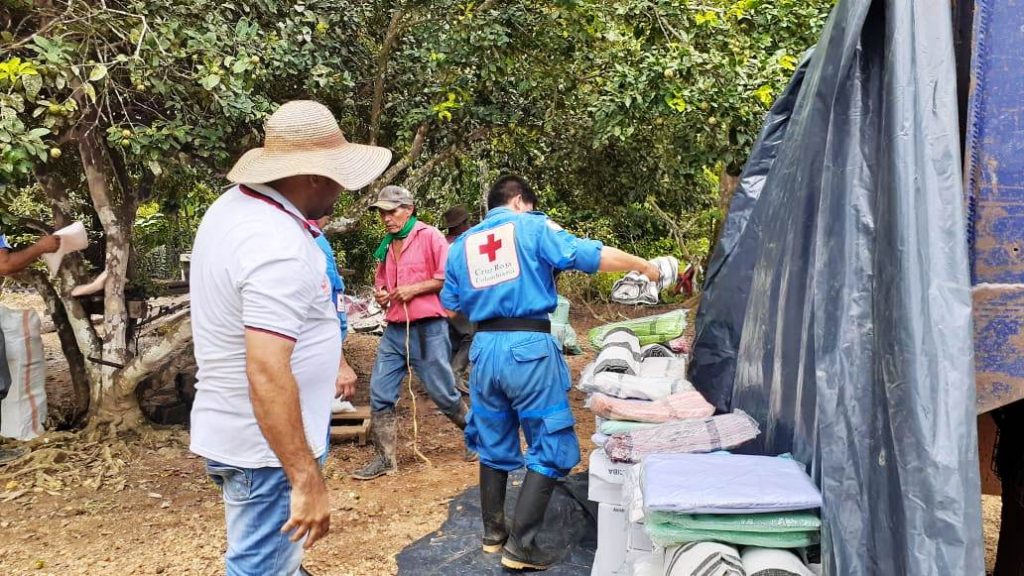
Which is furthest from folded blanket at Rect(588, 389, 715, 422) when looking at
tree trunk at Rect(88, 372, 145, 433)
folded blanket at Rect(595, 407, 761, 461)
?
tree trunk at Rect(88, 372, 145, 433)

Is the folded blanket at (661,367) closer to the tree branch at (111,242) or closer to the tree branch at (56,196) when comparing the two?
the tree branch at (111,242)

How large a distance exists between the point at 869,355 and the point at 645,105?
9.72 feet

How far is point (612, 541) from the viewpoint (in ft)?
10.2

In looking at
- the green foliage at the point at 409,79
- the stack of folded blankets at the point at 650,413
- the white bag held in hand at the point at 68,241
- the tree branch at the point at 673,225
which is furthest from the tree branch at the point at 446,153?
the tree branch at the point at 673,225

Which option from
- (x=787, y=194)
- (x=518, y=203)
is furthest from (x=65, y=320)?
(x=787, y=194)

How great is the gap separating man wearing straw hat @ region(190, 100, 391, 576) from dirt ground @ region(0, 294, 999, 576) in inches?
66.7

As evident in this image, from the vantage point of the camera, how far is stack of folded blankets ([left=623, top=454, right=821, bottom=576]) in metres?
2.15

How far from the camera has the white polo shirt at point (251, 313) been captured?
6.78ft

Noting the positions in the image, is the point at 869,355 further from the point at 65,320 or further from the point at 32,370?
the point at 65,320

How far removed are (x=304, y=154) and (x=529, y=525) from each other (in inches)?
79.8

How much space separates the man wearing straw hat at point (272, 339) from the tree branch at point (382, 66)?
370cm

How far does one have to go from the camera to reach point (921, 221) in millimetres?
1990

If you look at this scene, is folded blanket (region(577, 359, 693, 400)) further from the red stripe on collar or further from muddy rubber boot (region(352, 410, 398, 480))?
muddy rubber boot (region(352, 410, 398, 480))

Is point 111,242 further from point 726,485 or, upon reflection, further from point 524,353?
point 726,485
